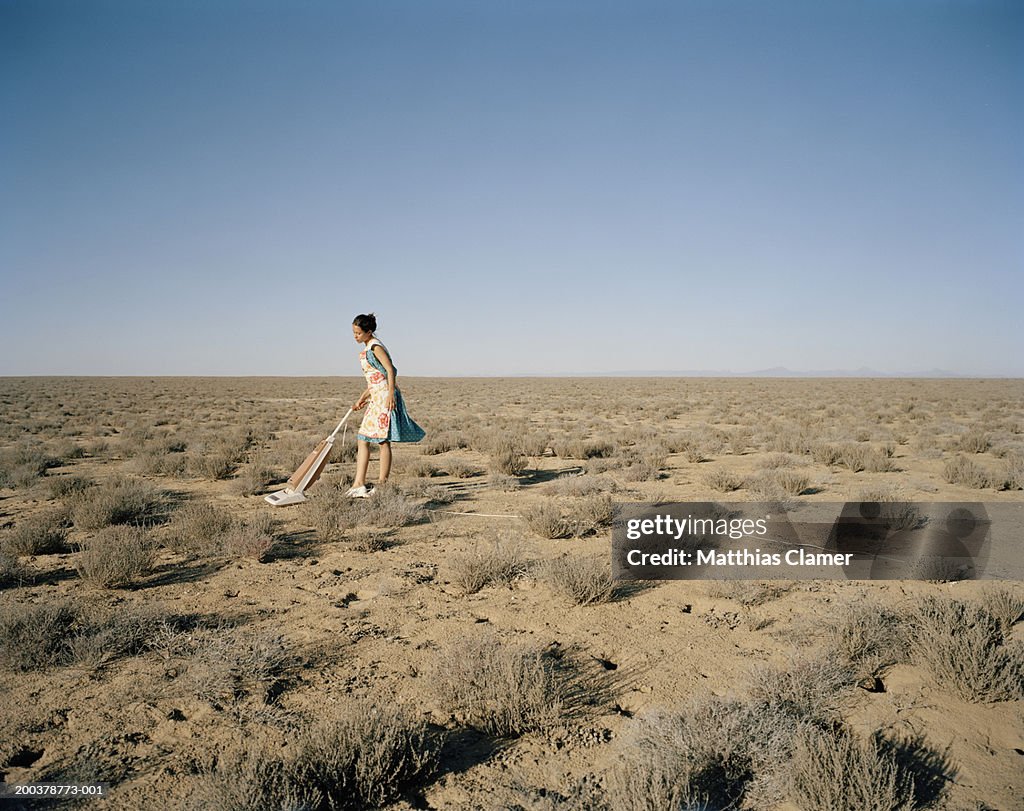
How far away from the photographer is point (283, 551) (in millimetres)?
5340

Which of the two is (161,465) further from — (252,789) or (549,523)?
(252,789)

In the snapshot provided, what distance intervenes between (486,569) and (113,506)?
4519 millimetres

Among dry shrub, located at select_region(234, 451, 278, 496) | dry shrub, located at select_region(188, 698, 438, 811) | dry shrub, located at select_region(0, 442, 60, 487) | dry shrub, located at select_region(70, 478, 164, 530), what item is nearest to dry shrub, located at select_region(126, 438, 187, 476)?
dry shrub, located at select_region(0, 442, 60, 487)

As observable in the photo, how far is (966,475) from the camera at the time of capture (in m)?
8.48

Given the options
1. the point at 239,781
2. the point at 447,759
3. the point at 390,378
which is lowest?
the point at 447,759

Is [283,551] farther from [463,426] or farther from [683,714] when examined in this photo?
[463,426]

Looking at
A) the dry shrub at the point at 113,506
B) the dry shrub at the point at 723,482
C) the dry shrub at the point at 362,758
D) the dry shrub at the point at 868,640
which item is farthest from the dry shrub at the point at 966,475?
the dry shrub at the point at 113,506

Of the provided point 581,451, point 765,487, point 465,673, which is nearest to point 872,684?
→ point 465,673

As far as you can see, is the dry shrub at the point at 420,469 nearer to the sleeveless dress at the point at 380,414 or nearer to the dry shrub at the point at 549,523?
the sleeveless dress at the point at 380,414

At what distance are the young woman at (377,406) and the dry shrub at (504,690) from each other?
13.7ft

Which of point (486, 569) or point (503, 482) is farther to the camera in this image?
point (503, 482)

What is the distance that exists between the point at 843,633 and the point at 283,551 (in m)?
4.64

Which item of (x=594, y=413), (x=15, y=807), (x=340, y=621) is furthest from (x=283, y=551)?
(x=594, y=413)

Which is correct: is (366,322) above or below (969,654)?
above
